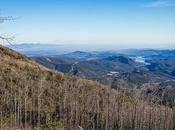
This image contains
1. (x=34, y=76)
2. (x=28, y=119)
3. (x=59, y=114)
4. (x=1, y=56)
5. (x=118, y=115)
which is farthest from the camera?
(x=1, y=56)

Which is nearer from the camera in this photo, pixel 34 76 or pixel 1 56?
pixel 34 76

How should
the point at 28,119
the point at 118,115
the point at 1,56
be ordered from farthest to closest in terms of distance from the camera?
the point at 1,56, the point at 118,115, the point at 28,119

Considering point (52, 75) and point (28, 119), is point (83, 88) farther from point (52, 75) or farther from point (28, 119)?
point (28, 119)

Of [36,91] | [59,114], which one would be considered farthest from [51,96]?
[59,114]

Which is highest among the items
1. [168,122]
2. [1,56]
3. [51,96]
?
[1,56]

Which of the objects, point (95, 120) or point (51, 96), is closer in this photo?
point (95, 120)

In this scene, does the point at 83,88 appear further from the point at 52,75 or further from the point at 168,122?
the point at 168,122

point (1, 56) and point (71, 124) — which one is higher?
point (1, 56)

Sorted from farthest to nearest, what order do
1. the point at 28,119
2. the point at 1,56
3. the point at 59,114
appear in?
the point at 1,56 → the point at 59,114 → the point at 28,119

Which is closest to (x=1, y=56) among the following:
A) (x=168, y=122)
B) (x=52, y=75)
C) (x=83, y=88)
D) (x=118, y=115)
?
(x=52, y=75)
